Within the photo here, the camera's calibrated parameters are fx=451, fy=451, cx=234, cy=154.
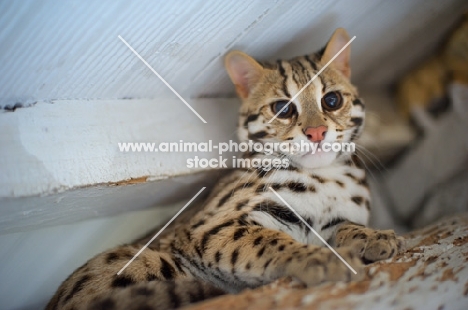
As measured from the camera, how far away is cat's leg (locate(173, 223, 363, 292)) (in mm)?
1433

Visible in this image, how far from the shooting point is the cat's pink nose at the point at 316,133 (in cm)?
180

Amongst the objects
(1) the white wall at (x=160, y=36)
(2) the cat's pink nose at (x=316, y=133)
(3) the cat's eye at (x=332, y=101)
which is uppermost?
(1) the white wall at (x=160, y=36)

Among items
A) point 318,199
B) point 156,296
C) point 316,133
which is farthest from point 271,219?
point 156,296

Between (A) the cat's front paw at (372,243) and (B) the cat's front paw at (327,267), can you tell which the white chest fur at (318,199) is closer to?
(A) the cat's front paw at (372,243)

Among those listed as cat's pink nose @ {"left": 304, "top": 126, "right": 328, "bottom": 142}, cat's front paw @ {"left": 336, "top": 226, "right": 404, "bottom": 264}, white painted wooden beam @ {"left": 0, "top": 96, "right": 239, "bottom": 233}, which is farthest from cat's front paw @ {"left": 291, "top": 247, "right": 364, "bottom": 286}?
white painted wooden beam @ {"left": 0, "top": 96, "right": 239, "bottom": 233}

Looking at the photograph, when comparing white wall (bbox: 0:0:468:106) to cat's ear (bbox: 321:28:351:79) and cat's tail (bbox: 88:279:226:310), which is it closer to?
cat's ear (bbox: 321:28:351:79)

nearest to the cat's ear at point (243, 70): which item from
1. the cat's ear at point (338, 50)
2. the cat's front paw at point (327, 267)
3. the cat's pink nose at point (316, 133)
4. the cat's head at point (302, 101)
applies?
the cat's head at point (302, 101)

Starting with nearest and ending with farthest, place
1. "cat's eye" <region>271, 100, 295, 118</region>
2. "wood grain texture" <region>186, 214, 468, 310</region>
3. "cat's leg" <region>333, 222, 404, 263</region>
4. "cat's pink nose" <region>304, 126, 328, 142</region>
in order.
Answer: "wood grain texture" <region>186, 214, 468, 310</region> → "cat's leg" <region>333, 222, 404, 263</region> → "cat's pink nose" <region>304, 126, 328, 142</region> → "cat's eye" <region>271, 100, 295, 118</region>

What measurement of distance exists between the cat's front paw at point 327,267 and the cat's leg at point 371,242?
0.15 meters

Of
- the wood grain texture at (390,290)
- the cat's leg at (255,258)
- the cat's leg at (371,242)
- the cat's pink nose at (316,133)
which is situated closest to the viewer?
the wood grain texture at (390,290)

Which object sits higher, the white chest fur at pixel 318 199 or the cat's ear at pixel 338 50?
the cat's ear at pixel 338 50

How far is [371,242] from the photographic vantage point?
165 centimetres

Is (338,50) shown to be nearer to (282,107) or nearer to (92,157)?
(282,107)

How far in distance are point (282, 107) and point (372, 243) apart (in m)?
0.70
